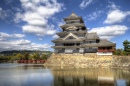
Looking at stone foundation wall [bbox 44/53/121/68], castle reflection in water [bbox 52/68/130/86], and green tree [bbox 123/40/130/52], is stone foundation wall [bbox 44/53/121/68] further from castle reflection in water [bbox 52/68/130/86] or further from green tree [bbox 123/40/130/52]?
castle reflection in water [bbox 52/68/130/86]

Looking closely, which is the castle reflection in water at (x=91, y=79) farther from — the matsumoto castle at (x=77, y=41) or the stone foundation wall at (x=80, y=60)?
the matsumoto castle at (x=77, y=41)

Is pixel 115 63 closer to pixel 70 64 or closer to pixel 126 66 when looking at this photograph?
pixel 126 66

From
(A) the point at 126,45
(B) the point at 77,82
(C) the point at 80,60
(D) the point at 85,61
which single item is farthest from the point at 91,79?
(A) the point at 126,45

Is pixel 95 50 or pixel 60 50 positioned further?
pixel 60 50

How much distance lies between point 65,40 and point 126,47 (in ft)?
63.1

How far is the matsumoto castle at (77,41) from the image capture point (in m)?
49.2

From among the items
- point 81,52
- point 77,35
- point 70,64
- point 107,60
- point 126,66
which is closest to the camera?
point 126,66

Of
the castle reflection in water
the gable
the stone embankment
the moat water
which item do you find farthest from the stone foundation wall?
the castle reflection in water

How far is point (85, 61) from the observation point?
49.0 meters

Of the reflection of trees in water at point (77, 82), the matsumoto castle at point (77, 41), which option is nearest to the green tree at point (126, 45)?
the matsumoto castle at point (77, 41)

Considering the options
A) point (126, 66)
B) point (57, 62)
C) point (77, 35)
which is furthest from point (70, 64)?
point (126, 66)

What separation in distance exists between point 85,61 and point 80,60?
63.7 inches

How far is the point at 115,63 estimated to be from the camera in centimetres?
4516

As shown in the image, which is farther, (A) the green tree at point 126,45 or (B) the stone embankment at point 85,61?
(A) the green tree at point 126,45
